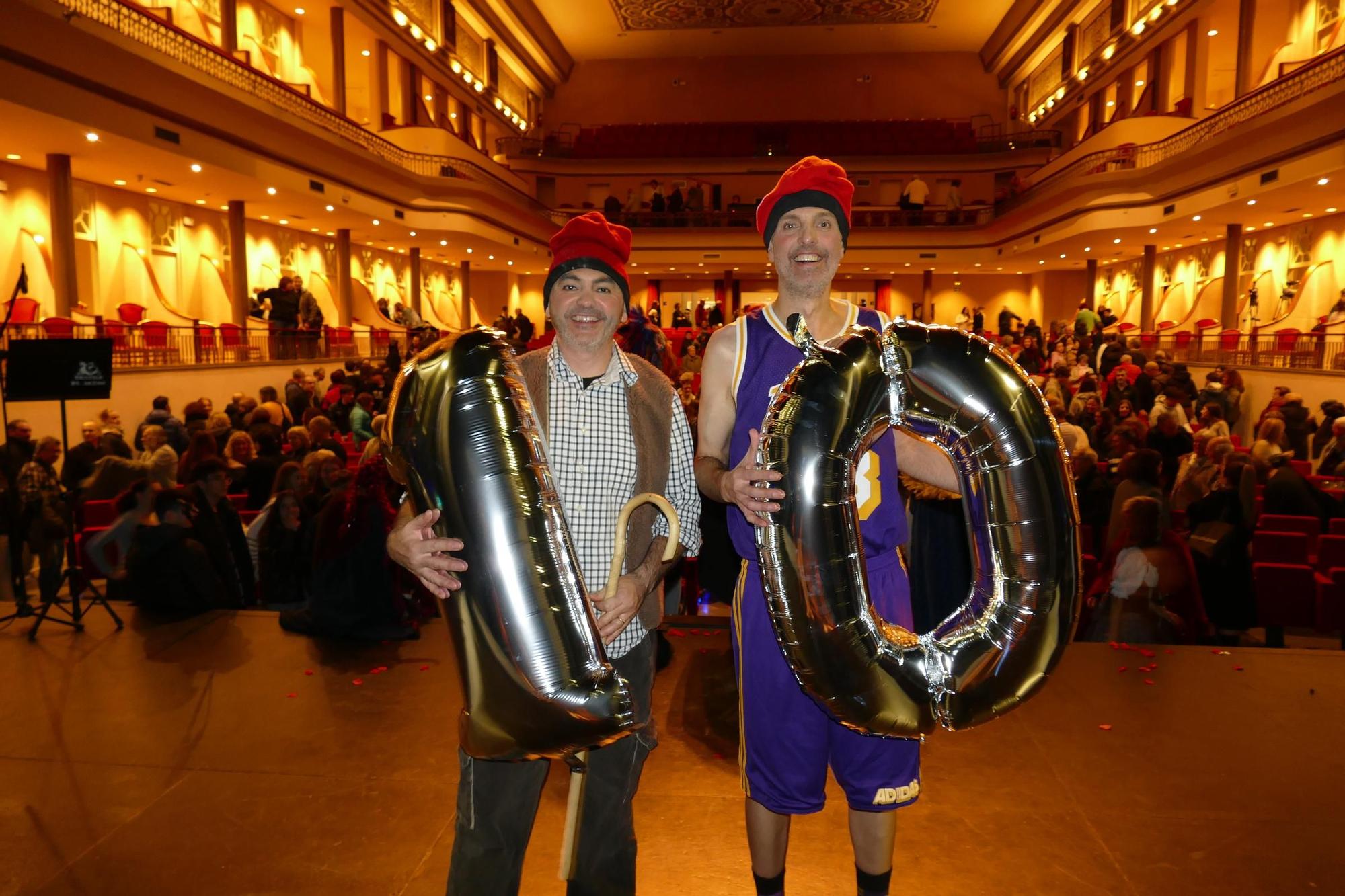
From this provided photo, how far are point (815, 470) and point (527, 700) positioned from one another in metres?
0.59

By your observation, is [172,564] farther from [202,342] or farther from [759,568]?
[202,342]

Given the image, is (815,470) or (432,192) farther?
(432,192)

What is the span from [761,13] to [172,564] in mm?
26404

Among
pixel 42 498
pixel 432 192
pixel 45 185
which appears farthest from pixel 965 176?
pixel 42 498

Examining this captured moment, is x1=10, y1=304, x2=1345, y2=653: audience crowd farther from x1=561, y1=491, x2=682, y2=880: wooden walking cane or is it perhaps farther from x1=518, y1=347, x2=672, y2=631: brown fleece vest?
x1=561, y1=491, x2=682, y2=880: wooden walking cane

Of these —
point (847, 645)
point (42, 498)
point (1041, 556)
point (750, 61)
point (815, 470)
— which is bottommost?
point (42, 498)

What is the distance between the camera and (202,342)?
11664 mm

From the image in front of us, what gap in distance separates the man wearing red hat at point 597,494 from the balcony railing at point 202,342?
8118 mm

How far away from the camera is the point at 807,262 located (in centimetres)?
170

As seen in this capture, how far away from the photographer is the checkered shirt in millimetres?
1692

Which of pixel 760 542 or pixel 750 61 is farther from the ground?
pixel 750 61

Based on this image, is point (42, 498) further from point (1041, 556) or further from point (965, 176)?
point (965, 176)

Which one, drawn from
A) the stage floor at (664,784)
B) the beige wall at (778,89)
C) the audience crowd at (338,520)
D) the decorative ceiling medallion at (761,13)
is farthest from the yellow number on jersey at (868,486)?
the beige wall at (778,89)

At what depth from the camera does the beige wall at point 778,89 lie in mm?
30562
